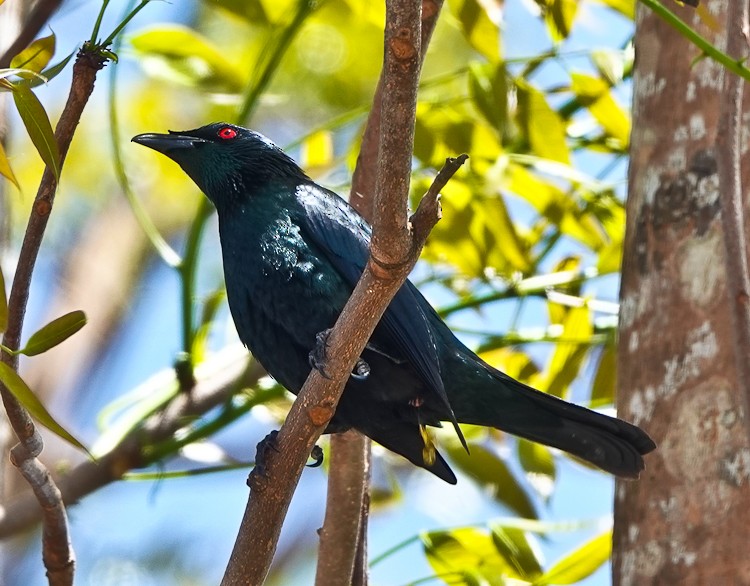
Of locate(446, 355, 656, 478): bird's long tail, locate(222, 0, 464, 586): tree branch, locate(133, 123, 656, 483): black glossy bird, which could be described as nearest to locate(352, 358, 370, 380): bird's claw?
locate(133, 123, 656, 483): black glossy bird

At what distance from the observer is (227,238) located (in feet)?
12.0

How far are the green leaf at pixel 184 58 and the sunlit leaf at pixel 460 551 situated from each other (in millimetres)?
2128

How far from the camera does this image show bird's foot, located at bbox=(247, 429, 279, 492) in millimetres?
2529

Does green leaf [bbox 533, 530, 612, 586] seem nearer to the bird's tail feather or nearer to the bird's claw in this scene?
the bird's tail feather

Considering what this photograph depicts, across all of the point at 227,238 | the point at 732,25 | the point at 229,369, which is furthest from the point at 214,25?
the point at 732,25

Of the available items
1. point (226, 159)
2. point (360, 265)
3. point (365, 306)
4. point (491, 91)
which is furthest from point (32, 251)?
point (491, 91)

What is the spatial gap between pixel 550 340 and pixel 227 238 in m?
1.33

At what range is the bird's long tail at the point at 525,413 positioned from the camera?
3.52m

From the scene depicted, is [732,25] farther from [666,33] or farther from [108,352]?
[108,352]

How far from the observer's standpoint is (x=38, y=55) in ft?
7.52

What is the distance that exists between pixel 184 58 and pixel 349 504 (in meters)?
2.21

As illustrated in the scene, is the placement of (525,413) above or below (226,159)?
below

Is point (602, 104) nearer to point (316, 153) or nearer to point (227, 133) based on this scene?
point (316, 153)

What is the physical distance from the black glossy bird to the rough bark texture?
13cm
